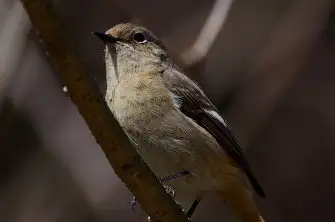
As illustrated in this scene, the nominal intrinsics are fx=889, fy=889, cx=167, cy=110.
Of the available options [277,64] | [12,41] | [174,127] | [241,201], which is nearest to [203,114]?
[174,127]

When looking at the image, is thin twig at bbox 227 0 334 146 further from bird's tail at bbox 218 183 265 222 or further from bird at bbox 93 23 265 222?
bird's tail at bbox 218 183 265 222

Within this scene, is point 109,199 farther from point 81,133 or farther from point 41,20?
point 41,20

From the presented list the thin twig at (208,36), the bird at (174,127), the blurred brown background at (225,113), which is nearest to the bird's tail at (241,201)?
the bird at (174,127)

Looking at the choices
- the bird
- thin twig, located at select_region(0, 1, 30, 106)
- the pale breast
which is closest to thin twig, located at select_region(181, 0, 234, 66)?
the bird

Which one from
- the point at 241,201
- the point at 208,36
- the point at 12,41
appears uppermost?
the point at 208,36

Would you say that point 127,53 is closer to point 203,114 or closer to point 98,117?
point 203,114

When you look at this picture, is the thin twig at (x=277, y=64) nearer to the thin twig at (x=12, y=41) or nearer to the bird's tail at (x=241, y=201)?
the bird's tail at (x=241, y=201)

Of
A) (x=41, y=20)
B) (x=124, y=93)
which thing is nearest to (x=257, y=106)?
(x=124, y=93)

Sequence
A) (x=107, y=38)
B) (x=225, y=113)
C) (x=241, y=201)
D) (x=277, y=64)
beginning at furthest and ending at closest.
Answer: (x=225, y=113) → (x=277, y=64) → (x=107, y=38) → (x=241, y=201)
